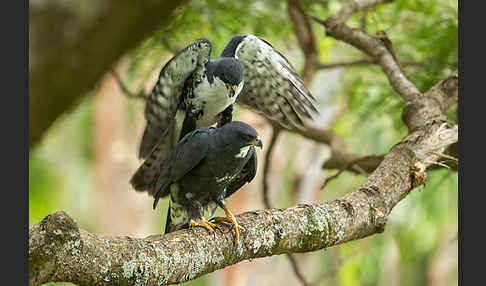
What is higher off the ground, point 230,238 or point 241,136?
point 241,136

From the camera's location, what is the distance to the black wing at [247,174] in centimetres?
378

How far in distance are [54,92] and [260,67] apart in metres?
3.93

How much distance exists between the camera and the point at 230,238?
297cm

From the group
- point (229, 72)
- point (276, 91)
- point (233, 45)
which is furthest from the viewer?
point (276, 91)

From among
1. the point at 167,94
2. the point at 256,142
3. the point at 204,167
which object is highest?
the point at 167,94

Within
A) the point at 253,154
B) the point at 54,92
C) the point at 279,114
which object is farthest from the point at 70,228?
the point at 279,114

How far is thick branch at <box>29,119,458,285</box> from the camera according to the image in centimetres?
207

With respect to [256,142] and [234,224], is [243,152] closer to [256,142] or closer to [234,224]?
[256,142]

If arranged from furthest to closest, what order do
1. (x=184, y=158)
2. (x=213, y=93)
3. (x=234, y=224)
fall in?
1. (x=213, y=93)
2. (x=184, y=158)
3. (x=234, y=224)

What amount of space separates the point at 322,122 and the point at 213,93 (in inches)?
250

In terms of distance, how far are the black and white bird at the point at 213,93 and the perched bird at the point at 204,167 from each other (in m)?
0.62

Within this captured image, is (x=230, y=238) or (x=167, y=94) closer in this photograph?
(x=230, y=238)

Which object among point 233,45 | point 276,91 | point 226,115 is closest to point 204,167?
point 226,115

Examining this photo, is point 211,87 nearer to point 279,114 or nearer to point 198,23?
point 279,114
